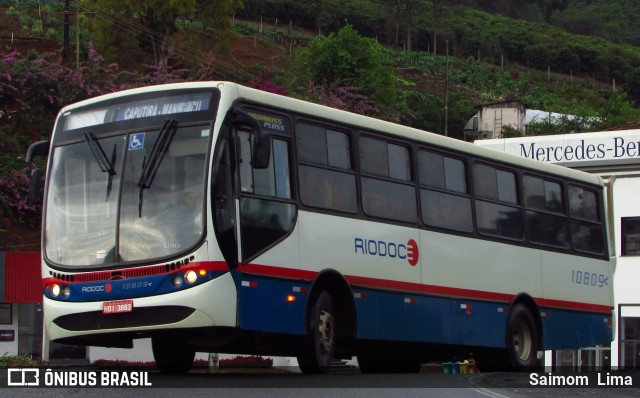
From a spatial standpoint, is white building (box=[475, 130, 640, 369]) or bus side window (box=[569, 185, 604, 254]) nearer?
bus side window (box=[569, 185, 604, 254])

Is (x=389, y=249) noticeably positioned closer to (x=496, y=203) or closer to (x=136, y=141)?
(x=496, y=203)

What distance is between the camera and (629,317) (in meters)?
35.0

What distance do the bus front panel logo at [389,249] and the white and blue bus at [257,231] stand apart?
36 mm

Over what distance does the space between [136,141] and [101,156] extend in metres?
0.45

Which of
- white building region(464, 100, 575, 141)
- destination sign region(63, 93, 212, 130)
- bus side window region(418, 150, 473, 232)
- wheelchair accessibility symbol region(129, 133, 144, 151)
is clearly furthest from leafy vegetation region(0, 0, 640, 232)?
wheelchair accessibility symbol region(129, 133, 144, 151)

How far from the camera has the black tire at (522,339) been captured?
761 inches

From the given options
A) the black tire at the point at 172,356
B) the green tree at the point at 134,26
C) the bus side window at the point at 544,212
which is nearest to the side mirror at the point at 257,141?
the black tire at the point at 172,356

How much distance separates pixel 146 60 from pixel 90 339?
2038 inches

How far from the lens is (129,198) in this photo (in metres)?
13.5

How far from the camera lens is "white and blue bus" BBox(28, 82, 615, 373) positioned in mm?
13195

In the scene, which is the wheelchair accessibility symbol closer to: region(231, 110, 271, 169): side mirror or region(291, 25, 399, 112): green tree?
region(231, 110, 271, 169): side mirror

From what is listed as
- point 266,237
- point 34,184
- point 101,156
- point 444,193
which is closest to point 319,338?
point 266,237

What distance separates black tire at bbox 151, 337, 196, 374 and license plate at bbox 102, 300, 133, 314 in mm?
1844

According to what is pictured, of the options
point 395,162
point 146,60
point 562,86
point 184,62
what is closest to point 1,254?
point 395,162
